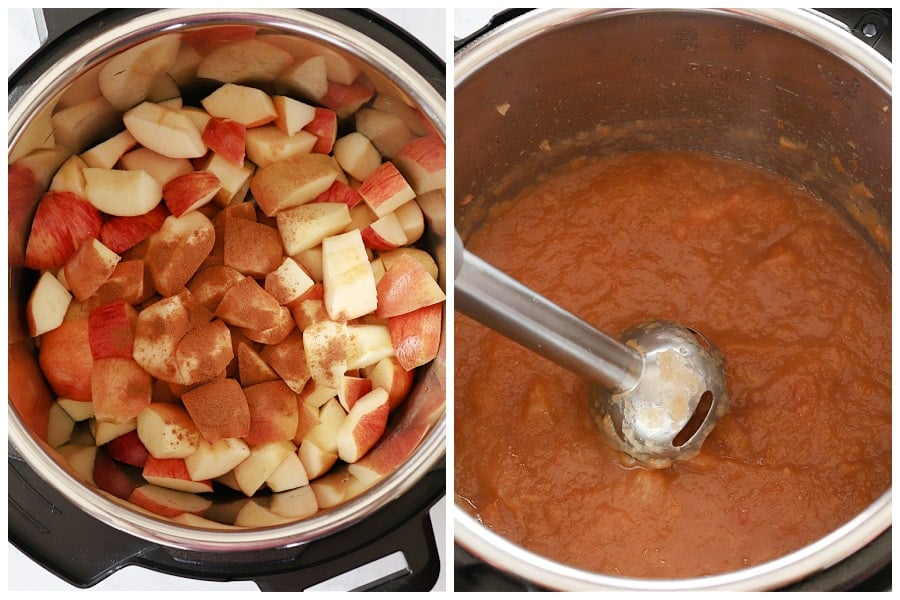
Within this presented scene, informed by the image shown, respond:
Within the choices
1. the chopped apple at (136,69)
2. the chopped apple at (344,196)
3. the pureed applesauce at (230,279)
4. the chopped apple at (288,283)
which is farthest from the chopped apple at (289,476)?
the chopped apple at (136,69)

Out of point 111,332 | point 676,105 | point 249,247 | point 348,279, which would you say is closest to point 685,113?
point 676,105

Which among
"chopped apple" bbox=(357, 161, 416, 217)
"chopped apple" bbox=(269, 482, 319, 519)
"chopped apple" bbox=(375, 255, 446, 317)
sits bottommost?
"chopped apple" bbox=(269, 482, 319, 519)

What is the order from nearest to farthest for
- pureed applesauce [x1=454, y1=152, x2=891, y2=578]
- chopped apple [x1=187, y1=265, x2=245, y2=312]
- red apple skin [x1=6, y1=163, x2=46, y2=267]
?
red apple skin [x1=6, y1=163, x2=46, y2=267], chopped apple [x1=187, y1=265, x2=245, y2=312], pureed applesauce [x1=454, y1=152, x2=891, y2=578]

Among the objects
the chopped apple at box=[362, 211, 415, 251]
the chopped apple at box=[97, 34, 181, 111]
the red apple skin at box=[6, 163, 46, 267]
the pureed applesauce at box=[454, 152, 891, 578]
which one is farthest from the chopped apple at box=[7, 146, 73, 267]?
the pureed applesauce at box=[454, 152, 891, 578]

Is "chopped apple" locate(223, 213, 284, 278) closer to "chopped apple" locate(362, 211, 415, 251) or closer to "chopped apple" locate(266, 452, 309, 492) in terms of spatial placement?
"chopped apple" locate(362, 211, 415, 251)

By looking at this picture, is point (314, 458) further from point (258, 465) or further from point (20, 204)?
point (20, 204)

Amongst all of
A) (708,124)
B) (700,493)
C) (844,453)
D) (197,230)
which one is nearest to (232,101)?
(197,230)

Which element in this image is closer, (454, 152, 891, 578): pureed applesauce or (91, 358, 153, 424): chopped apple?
(91, 358, 153, 424): chopped apple
